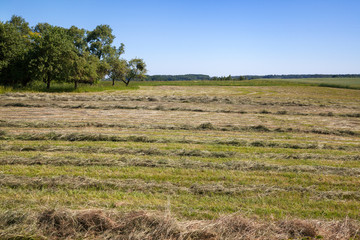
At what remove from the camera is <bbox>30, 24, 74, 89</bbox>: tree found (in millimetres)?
30422

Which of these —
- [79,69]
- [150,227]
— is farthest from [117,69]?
[150,227]

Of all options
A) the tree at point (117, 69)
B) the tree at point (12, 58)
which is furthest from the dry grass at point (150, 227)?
the tree at point (117, 69)

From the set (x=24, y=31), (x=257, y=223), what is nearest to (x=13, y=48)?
(x=257, y=223)

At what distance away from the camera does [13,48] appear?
3069 centimetres

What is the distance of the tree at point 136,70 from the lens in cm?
6456

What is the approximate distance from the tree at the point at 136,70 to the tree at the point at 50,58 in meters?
30.7

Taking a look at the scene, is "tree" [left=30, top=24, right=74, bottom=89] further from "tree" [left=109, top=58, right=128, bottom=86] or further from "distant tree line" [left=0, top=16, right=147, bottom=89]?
"tree" [left=109, top=58, right=128, bottom=86]

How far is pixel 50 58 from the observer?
31188 mm

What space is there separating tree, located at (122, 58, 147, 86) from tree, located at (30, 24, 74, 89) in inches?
1209

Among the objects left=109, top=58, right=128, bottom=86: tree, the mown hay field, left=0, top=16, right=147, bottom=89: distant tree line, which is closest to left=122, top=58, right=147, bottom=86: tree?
left=109, top=58, right=128, bottom=86: tree

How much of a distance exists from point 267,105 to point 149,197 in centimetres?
1998

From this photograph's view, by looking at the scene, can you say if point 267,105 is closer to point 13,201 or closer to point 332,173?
point 332,173

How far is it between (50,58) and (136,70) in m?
34.7

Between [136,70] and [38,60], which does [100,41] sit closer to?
[136,70]
